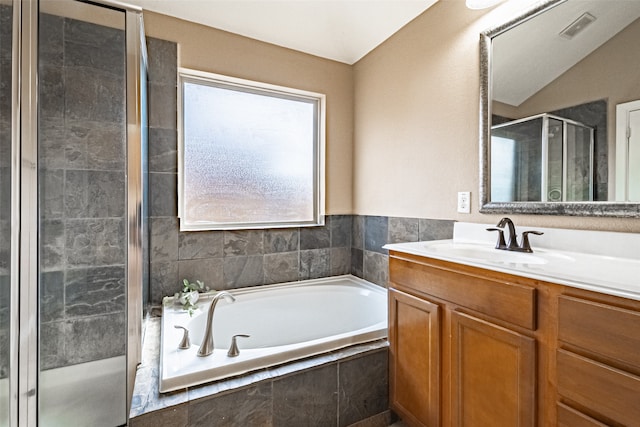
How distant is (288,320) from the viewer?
225cm

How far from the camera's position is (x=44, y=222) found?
53.9 inches

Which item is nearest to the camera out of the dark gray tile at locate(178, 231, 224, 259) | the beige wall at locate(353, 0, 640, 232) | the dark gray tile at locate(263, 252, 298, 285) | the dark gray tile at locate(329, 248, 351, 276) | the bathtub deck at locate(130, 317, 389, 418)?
the bathtub deck at locate(130, 317, 389, 418)

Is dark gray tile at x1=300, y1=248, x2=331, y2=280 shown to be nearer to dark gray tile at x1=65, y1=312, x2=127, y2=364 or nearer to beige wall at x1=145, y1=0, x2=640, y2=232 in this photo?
beige wall at x1=145, y1=0, x2=640, y2=232

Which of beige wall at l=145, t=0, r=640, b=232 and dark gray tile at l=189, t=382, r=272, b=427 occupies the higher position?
beige wall at l=145, t=0, r=640, b=232

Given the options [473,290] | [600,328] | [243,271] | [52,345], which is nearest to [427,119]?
[473,290]

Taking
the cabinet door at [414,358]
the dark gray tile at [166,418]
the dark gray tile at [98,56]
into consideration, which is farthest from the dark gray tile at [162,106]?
the cabinet door at [414,358]

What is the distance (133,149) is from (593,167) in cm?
206

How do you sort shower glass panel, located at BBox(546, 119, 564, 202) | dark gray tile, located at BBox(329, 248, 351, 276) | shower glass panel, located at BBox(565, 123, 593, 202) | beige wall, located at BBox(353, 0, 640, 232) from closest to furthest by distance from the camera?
shower glass panel, located at BBox(565, 123, 593, 202), shower glass panel, located at BBox(546, 119, 564, 202), beige wall, located at BBox(353, 0, 640, 232), dark gray tile, located at BBox(329, 248, 351, 276)

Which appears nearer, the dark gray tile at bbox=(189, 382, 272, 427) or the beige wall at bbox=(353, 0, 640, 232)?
the dark gray tile at bbox=(189, 382, 272, 427)

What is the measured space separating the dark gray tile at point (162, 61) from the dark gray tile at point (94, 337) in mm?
1520

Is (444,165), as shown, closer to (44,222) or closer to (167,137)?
(167,137)

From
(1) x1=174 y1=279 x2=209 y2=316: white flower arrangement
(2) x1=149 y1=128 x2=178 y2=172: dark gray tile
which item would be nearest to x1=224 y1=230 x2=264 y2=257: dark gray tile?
(1) x1=174 y1=279 x2=209 y2=316: white flower arrangement

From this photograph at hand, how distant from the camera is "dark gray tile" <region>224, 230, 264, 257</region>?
2252mm

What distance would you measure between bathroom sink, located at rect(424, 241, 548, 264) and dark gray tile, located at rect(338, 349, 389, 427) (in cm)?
60
